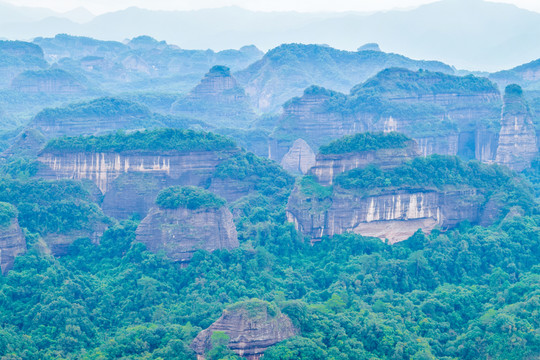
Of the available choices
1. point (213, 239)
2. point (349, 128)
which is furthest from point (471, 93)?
point (213, 239)

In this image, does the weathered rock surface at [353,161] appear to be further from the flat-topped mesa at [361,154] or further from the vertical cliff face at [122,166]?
the vertical cliff face at [122,166]

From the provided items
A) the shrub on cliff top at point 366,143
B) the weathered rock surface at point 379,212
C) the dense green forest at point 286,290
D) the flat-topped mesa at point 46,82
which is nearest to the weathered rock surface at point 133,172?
the dense green forest at point 286,290

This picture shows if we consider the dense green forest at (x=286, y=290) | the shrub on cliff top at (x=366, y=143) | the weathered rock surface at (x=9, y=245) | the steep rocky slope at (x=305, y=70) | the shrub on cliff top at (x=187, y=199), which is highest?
the steep rocky slope at (x=305, y=70)

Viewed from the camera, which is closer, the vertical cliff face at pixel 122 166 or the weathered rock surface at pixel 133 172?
the weathered rock surface at pixel 133 172

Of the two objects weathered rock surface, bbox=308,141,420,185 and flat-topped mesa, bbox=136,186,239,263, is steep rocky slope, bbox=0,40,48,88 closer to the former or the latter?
weathered rock surface, bbox=308,141,420,185

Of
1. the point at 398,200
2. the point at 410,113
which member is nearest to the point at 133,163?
the point at 398,200

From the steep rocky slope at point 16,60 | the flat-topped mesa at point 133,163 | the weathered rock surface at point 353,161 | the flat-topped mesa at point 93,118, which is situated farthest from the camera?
the steep rocky slope at point 16,60
